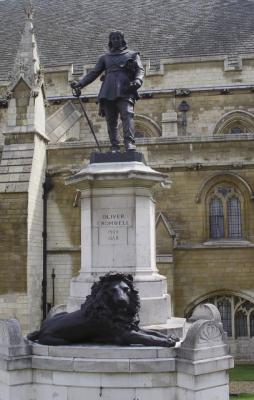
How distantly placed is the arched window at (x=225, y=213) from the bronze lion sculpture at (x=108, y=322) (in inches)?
379

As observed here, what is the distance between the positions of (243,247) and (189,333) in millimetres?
9639

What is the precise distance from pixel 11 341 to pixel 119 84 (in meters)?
4.53

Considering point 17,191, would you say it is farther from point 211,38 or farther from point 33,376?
point 211,38

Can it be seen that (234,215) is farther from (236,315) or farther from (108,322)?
(108,322)

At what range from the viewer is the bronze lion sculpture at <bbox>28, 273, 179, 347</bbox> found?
732 cm

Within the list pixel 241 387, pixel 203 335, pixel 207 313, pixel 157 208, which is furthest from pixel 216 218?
pixel 203 335

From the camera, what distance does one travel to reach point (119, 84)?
30.3 ft

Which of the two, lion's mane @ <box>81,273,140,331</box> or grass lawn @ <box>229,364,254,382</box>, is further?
grass lawn @ <box>229,364,254,382</box>

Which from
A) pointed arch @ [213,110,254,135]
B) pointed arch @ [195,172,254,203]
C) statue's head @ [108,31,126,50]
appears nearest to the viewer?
statue's head @ [108,31,126,50]

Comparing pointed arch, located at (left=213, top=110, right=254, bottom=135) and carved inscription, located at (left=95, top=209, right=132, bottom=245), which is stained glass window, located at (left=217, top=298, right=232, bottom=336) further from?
carved inscription, located at (left=95, top=209, right=132, bottom=245)

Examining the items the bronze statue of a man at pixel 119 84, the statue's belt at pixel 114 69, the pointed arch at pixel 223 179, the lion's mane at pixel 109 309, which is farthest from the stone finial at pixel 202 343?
the pointed arch at pixel 223 179

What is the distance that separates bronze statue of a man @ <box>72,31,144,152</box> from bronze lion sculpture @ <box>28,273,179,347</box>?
2.83 m

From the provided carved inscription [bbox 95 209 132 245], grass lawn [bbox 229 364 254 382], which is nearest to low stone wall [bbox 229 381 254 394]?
grass lawn [bbox 229 364 254 382]

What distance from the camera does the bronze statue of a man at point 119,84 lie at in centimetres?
927
